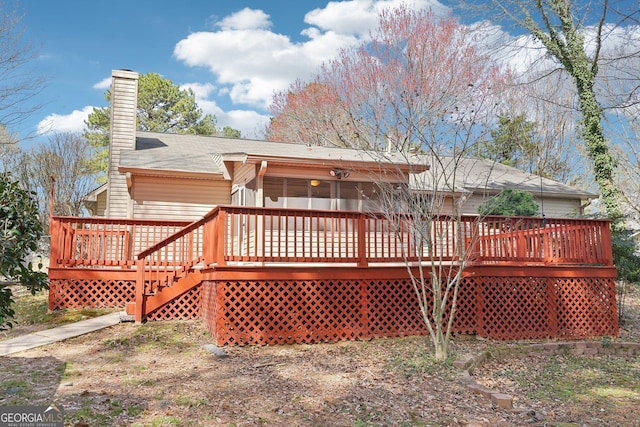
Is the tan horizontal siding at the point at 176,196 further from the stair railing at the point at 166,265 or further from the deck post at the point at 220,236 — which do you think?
the deck post at the point at 220,236

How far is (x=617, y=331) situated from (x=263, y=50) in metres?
31.4

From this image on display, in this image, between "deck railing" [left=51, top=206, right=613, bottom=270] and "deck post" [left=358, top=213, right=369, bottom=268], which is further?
"deck post" [left=358, top=213, right=369, bottom=268]

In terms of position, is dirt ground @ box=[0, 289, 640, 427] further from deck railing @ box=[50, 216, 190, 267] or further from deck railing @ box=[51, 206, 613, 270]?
deck railing @ box=[50, 216, 190, 267]

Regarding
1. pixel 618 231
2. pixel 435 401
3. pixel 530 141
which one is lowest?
pixel 435 401

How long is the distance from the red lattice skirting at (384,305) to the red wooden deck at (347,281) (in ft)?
0.06

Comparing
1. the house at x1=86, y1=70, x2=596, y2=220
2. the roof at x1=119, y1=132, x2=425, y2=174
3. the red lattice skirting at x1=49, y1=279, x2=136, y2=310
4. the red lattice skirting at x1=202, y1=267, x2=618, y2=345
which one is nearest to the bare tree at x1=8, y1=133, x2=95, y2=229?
the roof at x1=119, y1=132, x2=425, y2=174

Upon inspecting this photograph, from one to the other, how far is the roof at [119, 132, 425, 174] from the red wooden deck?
2.33 m

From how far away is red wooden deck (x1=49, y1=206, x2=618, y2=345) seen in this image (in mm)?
6809

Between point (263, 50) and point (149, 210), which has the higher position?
point (263, 50)

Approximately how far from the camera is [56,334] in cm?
705

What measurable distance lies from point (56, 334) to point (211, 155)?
702 centimetres

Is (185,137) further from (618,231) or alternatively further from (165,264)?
(618,231)

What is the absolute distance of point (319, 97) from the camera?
888 inches

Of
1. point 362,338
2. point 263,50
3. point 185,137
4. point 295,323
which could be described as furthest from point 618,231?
point 263,50
